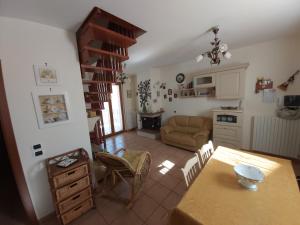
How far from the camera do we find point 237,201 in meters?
0.97

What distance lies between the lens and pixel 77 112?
73.2 inches

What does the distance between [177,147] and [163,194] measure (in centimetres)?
177

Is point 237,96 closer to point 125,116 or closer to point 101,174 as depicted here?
point 101,174

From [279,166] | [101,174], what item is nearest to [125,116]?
[101,174]

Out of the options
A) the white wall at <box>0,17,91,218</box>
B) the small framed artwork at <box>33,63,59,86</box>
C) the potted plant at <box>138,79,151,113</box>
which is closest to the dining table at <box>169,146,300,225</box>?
the white wall at <box>0,17,91,218</box>

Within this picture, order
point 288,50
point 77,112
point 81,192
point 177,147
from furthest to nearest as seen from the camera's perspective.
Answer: point 177,147
point 288,50
point 77,112
point 81,192

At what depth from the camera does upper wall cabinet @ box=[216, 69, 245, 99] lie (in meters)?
2.92

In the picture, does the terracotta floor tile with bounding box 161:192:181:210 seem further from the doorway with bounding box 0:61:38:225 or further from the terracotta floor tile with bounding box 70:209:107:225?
the doorway with bounding box 0:61:38:225

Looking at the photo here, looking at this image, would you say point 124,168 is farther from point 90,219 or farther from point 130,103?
point 130,103

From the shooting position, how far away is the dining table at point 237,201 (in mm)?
843

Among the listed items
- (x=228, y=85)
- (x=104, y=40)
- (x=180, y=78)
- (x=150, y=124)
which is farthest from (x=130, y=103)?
(x=104, y=40)

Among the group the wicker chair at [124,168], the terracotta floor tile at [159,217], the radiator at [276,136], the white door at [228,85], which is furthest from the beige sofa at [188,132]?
the terracotta floor tile at [159,217]

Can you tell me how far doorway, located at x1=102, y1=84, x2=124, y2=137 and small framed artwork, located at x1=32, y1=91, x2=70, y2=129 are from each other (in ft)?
10.4

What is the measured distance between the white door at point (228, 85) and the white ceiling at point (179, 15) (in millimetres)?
863
